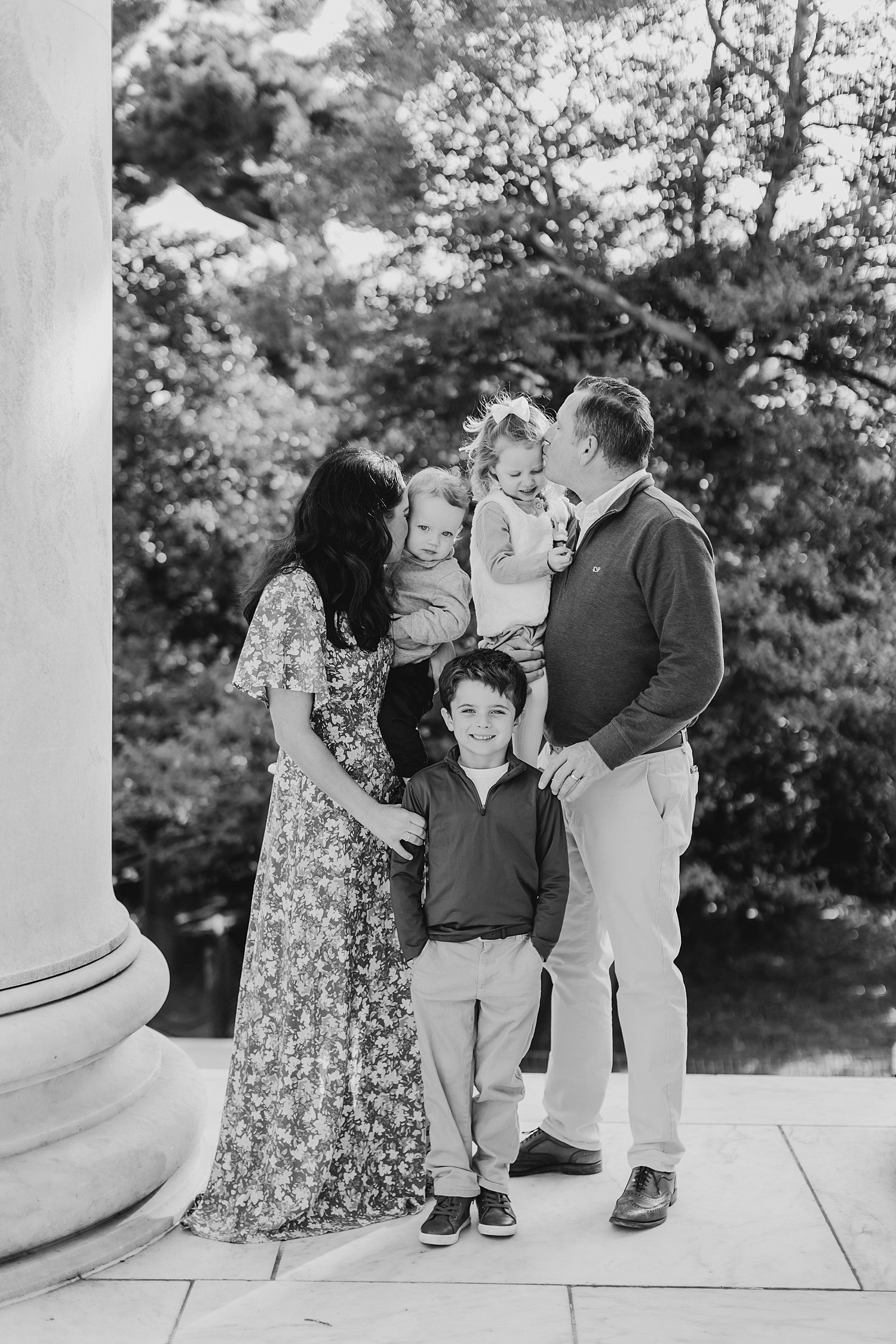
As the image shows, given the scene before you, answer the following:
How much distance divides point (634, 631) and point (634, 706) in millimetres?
209

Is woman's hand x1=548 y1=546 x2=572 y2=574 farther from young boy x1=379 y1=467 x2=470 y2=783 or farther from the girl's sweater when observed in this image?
young boy x1=379 y1=467 x2=470 y2=783

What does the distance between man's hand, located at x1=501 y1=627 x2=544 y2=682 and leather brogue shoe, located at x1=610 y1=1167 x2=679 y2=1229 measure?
1252mm

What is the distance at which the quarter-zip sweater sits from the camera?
3.17 m

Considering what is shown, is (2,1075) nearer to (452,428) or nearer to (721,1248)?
(721,1248)

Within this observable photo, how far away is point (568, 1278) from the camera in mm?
3031

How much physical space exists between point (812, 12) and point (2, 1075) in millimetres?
7921

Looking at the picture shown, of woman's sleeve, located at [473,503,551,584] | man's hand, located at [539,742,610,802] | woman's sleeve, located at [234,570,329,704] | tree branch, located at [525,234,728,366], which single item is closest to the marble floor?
man's hand, located at [539,742,610,802]

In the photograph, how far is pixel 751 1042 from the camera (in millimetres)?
7000

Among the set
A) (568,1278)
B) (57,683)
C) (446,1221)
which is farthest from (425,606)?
(568,1278)

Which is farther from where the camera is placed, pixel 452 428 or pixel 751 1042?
pixel 452 428

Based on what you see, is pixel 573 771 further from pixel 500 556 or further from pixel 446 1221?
pixel 446 1221

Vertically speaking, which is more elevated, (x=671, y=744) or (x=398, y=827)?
(x=671, y=744)

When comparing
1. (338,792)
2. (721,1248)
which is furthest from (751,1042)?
(338,792)

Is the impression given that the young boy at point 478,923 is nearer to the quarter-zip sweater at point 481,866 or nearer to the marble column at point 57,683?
the quarter-zip sweater at point 481,866
